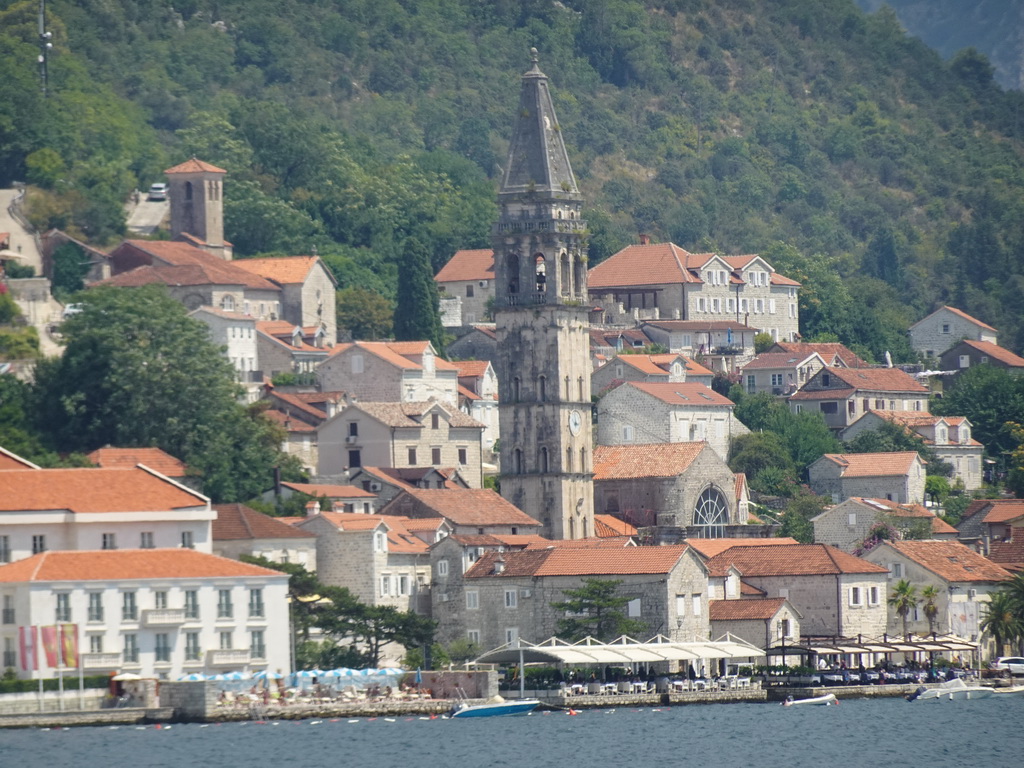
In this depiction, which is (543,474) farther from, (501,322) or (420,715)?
(420,715)

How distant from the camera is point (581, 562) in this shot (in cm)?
9725

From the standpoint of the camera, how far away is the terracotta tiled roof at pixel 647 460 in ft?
385

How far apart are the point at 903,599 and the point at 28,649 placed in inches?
1344

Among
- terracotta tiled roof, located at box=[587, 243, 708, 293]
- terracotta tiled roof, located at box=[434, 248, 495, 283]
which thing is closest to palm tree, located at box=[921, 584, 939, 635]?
terracotta tiled roof, located at box=[587, 243, 708, 293]

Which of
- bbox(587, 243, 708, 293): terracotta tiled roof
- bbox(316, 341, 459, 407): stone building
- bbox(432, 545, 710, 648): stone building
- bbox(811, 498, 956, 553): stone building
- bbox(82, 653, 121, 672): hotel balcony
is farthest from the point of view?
bbox(587, 243, 708, 293): terracotta tiled roof

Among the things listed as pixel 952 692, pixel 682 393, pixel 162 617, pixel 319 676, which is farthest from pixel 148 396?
pixel 682 393

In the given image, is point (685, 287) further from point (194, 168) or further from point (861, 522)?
point (861, 522)

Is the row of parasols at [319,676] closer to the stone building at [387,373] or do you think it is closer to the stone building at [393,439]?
the stone building at [393,439]

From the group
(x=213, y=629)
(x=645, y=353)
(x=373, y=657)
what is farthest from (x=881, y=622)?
(x=645, y=353)

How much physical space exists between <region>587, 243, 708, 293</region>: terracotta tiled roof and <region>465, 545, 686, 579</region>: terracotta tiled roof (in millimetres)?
54081

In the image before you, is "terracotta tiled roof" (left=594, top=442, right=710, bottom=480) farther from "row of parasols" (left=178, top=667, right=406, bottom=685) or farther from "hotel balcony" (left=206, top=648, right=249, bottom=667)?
"hotel balcony" (left=206, top=648, right=249, bottom=667)

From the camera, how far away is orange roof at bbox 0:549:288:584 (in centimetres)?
8512

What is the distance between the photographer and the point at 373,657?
93438 mm

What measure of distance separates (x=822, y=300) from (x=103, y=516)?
84.7 metres
